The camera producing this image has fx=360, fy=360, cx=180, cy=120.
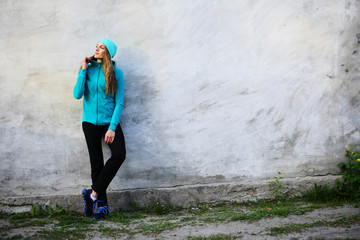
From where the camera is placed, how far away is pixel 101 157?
13.3 feet

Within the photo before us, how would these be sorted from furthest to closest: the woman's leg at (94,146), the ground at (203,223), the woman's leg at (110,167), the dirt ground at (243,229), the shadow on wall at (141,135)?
the shadow on wall at (141,135) → the woman's leg at (94,146) → the woman's leg at (110,167) → the ground at (203,223) → the dirt ground at (243,229)

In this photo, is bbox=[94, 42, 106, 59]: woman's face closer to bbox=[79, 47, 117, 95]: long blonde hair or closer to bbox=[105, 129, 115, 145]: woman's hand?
bbox=[79, 47, 117, 95]: long blonde hair

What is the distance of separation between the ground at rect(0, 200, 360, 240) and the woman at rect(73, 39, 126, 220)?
31cm

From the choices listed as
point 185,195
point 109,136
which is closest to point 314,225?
point 185,195

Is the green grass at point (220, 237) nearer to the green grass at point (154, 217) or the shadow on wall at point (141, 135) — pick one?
the green grass at point (154, 217)

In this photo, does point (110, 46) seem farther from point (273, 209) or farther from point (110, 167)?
point (273, 209)

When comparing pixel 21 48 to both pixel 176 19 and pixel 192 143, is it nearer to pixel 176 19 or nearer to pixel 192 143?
pixel 176 19

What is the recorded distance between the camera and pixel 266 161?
165 inches

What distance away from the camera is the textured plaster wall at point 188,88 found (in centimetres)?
412

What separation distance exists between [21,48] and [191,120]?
7.12ft

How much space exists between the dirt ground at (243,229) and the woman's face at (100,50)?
179cm

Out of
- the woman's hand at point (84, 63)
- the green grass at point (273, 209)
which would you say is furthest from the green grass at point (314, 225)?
the woman's hand at point (84, 63)

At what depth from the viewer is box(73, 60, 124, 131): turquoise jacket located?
12.9 ft

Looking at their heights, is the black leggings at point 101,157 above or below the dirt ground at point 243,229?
above
